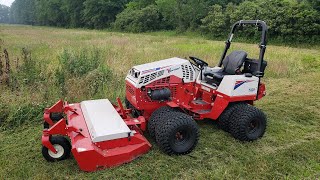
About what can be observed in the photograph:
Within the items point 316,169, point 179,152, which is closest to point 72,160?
point 179,152

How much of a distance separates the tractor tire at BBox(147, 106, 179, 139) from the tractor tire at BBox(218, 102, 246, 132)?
2.93 feet

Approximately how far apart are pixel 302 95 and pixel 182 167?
4770 millimetres

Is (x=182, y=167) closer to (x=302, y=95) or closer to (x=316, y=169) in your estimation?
(x=316, y=169)

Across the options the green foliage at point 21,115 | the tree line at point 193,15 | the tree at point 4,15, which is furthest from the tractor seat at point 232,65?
the tree at point 4,15

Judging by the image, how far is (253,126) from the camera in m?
4.89

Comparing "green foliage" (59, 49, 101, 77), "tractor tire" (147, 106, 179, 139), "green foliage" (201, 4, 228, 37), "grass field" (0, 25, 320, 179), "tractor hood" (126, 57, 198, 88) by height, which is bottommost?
"grass field" (0, 25, 320, 179)

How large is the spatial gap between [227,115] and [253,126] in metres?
0.44

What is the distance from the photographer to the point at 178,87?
4.73 m

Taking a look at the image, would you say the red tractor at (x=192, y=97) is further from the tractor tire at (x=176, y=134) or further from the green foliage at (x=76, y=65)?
the green foliage at (x=76, y=65)

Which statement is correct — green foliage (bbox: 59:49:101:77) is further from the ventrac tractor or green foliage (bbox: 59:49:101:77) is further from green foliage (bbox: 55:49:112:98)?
the ventrac tractor

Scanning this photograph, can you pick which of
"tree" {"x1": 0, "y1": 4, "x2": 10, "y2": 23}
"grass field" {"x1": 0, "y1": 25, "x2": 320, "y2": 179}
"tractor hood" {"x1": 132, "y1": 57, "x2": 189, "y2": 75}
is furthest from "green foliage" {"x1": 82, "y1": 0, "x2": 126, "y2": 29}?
"tree" {"x1": 0, "y1": 4, "x2": 10, "y2": 23}

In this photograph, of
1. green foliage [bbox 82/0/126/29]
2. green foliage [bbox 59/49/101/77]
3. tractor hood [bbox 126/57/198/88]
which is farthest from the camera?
green foliage [bbox 82/0/126/29]

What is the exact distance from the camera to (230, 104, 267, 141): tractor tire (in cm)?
468

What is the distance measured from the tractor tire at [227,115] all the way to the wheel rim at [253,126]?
30cm
